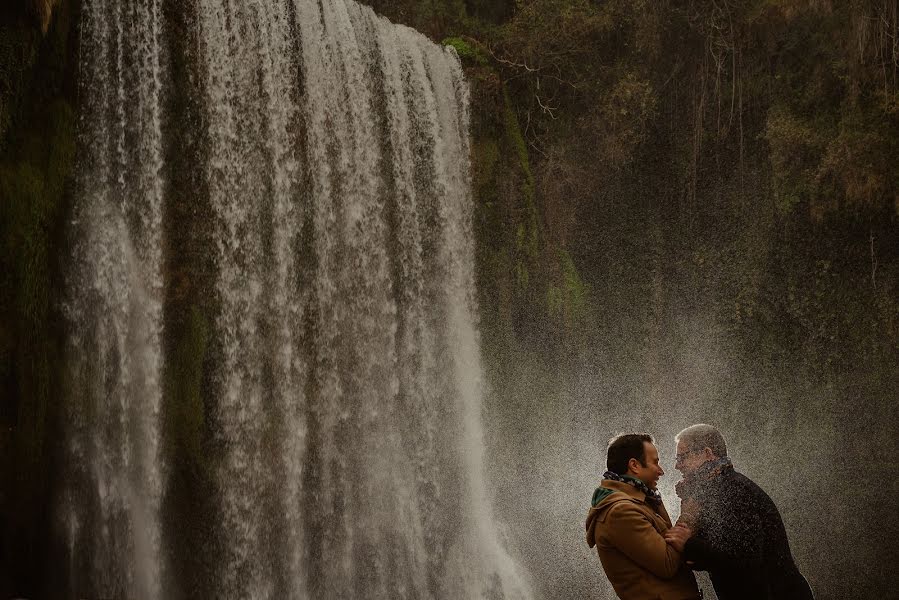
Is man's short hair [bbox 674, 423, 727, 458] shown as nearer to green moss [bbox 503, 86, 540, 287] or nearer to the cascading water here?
the cascading water

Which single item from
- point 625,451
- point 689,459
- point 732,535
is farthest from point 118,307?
point 732,535

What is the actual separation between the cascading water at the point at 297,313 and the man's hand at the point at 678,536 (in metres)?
5.55

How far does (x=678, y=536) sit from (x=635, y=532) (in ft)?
0.79

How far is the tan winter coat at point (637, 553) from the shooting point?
3291 millimetres

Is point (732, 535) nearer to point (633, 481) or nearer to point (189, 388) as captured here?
point (633, 481)

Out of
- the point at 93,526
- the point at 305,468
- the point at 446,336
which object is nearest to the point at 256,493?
the point at 305,468

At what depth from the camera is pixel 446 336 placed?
33.7 ft

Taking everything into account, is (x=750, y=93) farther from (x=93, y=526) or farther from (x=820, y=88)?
(x=93, y=526)

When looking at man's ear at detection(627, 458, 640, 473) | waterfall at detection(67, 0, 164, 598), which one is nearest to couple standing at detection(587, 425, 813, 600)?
man's ear at detection(627, 458, 640, 473)

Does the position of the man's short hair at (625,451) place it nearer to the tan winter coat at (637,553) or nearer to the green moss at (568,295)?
the tan winter coat at (637,553)

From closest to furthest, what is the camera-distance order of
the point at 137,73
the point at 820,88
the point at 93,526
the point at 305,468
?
the point at 93,526
the point at 137,73
the point at 305,468
the point at 820,88

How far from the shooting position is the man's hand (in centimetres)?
338

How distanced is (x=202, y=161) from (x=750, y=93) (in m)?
8.13

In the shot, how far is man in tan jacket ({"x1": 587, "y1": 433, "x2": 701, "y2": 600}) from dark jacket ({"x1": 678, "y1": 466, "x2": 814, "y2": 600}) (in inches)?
4.2
